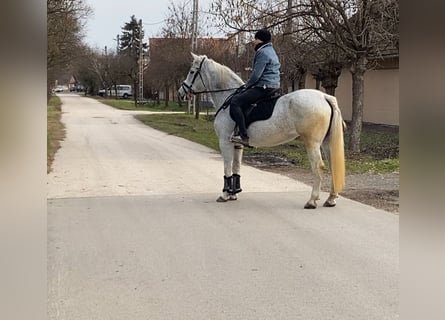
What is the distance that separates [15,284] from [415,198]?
76 cm

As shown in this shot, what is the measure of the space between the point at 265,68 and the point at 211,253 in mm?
2954

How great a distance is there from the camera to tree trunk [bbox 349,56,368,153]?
528 inches

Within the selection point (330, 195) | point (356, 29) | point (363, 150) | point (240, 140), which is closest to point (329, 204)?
point (330, 195)

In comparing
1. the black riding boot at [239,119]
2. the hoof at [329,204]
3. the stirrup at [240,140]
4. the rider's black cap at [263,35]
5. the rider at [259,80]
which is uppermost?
the rider's black cap at [263,35]

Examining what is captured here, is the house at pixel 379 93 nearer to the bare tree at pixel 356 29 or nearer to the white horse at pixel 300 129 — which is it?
the bare tree at pixel 356 29

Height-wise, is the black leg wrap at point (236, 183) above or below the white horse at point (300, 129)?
below

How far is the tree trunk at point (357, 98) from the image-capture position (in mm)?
13414

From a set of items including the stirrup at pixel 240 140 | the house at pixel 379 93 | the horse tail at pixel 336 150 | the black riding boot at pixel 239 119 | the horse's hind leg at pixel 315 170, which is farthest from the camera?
the house at pixel 379 93

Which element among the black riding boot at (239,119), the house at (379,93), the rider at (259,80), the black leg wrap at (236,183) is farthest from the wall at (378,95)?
the black riding boot at (239,119)

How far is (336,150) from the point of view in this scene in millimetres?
6969

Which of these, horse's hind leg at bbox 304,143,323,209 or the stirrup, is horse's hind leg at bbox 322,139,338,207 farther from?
the stirrup

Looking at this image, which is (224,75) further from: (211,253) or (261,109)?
(211,253)

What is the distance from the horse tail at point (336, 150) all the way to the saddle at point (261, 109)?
2.48ft

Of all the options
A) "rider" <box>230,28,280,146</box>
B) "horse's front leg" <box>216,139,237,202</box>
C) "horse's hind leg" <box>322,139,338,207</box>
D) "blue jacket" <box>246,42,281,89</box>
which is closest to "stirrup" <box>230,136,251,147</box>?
"rider" <box>230,28,280,146</box>
